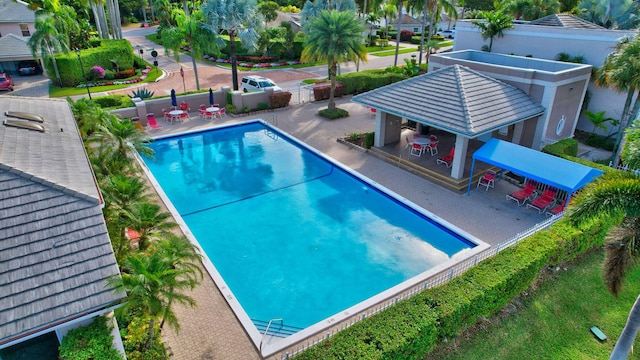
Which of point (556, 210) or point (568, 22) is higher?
point (568, 22)

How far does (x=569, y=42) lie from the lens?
2567 centimetres

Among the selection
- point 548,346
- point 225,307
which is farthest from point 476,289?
point 225,307

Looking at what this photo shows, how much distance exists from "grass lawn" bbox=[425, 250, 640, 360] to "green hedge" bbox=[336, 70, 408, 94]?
77.1ft

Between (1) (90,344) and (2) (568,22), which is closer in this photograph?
(1) (90,344)

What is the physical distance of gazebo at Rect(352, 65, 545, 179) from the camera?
18750 millimetres

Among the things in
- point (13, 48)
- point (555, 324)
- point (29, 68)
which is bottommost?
point (555, 324)

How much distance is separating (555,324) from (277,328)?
26.2 ft

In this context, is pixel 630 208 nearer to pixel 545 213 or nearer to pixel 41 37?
pixel 545 213

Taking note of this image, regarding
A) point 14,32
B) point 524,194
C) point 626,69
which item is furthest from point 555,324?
point 14,32

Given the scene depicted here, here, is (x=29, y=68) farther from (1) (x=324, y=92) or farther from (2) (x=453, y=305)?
(2) (x=453, y=305)

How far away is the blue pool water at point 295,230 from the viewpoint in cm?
1366

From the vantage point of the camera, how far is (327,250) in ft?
51.3

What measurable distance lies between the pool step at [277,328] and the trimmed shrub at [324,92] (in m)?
23.2

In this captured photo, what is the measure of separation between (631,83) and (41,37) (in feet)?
124
